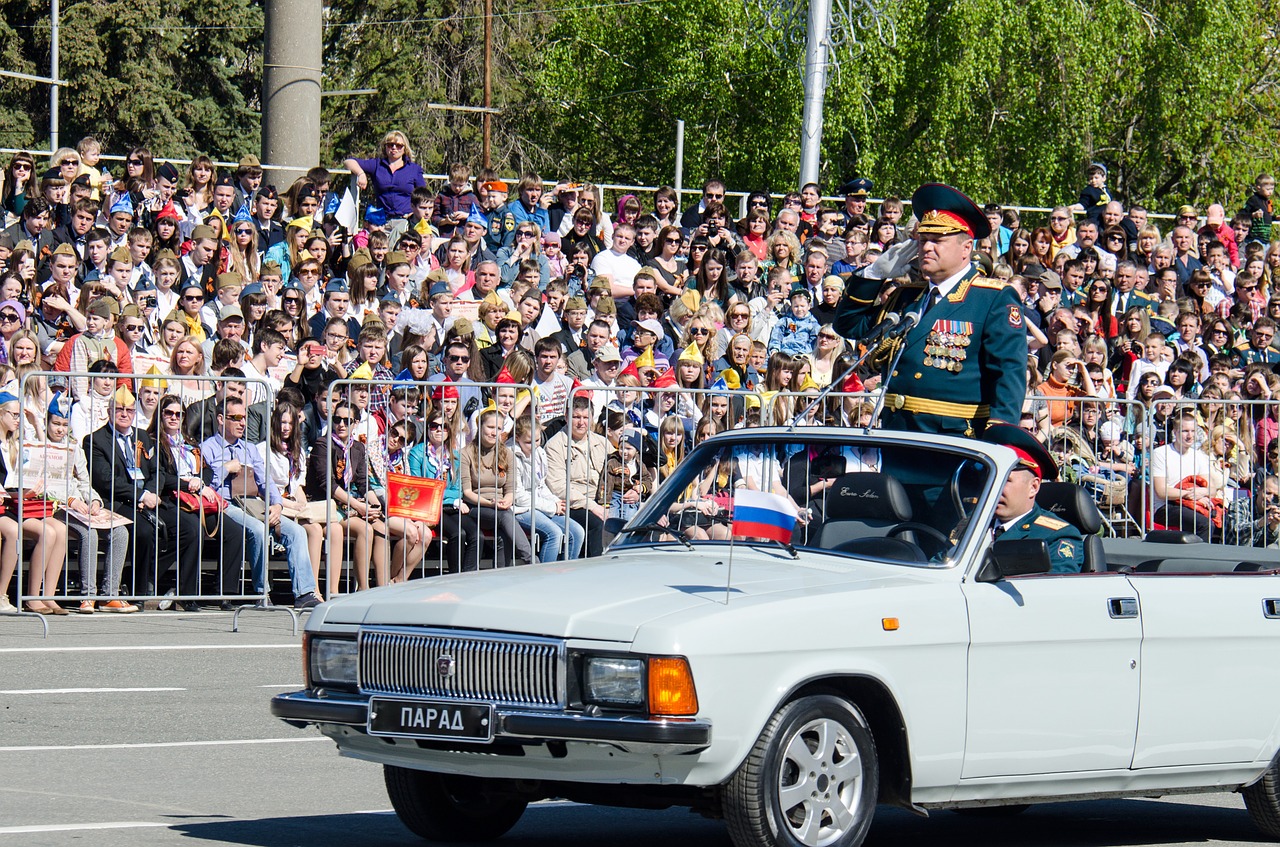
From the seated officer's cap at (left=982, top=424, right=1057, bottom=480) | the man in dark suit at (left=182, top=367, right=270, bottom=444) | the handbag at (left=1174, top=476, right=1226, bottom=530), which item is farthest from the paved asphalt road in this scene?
the handbag at (left=1174, top=476, right=1226, bottom=530)

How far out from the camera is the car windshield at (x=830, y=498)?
24.3 feet

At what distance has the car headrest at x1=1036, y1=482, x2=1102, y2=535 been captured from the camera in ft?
25.9

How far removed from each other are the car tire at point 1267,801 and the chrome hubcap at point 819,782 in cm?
206

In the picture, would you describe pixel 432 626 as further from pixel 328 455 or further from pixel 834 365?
pixel 834 365

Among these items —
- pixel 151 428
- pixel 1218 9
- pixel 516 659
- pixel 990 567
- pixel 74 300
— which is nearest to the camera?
pixel 516 659

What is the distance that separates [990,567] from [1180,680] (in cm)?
96

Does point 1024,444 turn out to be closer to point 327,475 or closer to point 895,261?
point 895,261

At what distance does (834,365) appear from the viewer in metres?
17.6

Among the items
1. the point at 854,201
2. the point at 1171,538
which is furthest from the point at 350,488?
the point at 854,201

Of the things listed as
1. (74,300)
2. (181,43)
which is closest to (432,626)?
(74,300)

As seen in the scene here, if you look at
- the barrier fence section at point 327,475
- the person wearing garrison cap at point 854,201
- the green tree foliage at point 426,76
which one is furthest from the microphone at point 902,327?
the green tree foliage at point 426,76

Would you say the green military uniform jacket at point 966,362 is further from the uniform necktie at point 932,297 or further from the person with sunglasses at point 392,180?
the person with sunglasses at point 392,180

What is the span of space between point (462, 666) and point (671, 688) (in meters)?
0.77

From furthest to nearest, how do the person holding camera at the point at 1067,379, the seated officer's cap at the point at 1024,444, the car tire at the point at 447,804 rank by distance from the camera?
1. the person holding camera at the point at 1067,379
2. the seated officer's cap at the point at 1024,444
3. the car tire at the point at 447,804
